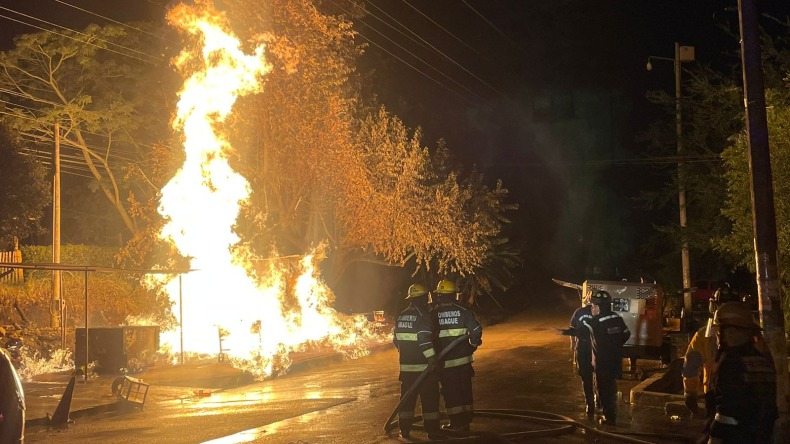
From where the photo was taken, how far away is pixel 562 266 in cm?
5372

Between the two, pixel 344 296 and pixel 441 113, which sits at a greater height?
pixel 441 113

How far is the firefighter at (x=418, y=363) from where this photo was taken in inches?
373

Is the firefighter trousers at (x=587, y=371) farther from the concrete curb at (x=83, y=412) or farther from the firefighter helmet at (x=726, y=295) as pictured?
the concrete curb at (x=83, y=412)

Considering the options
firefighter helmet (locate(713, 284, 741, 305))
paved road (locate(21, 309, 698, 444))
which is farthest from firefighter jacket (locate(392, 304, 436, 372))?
firefighter helmet (locate(713, 284, 741, 305))

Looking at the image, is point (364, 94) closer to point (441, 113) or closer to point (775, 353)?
point (441, 113)

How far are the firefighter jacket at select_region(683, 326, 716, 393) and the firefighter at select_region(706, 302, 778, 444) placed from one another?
86 cm

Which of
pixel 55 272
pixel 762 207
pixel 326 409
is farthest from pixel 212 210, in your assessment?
pixel 762 207

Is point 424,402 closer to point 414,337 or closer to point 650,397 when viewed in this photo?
point 414,337

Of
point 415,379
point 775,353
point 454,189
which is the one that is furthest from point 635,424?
point 454,189

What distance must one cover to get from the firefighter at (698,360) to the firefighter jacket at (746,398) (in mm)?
827

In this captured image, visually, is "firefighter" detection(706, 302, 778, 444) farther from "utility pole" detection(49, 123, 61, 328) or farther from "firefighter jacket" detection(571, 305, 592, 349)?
"utility pole" detection(49, 123, 61, 328)

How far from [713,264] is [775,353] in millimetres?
26785

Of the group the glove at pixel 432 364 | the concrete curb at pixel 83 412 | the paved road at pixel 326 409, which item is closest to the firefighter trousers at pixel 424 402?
the glove at pixel 432 364

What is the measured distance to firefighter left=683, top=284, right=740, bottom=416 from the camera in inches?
277
